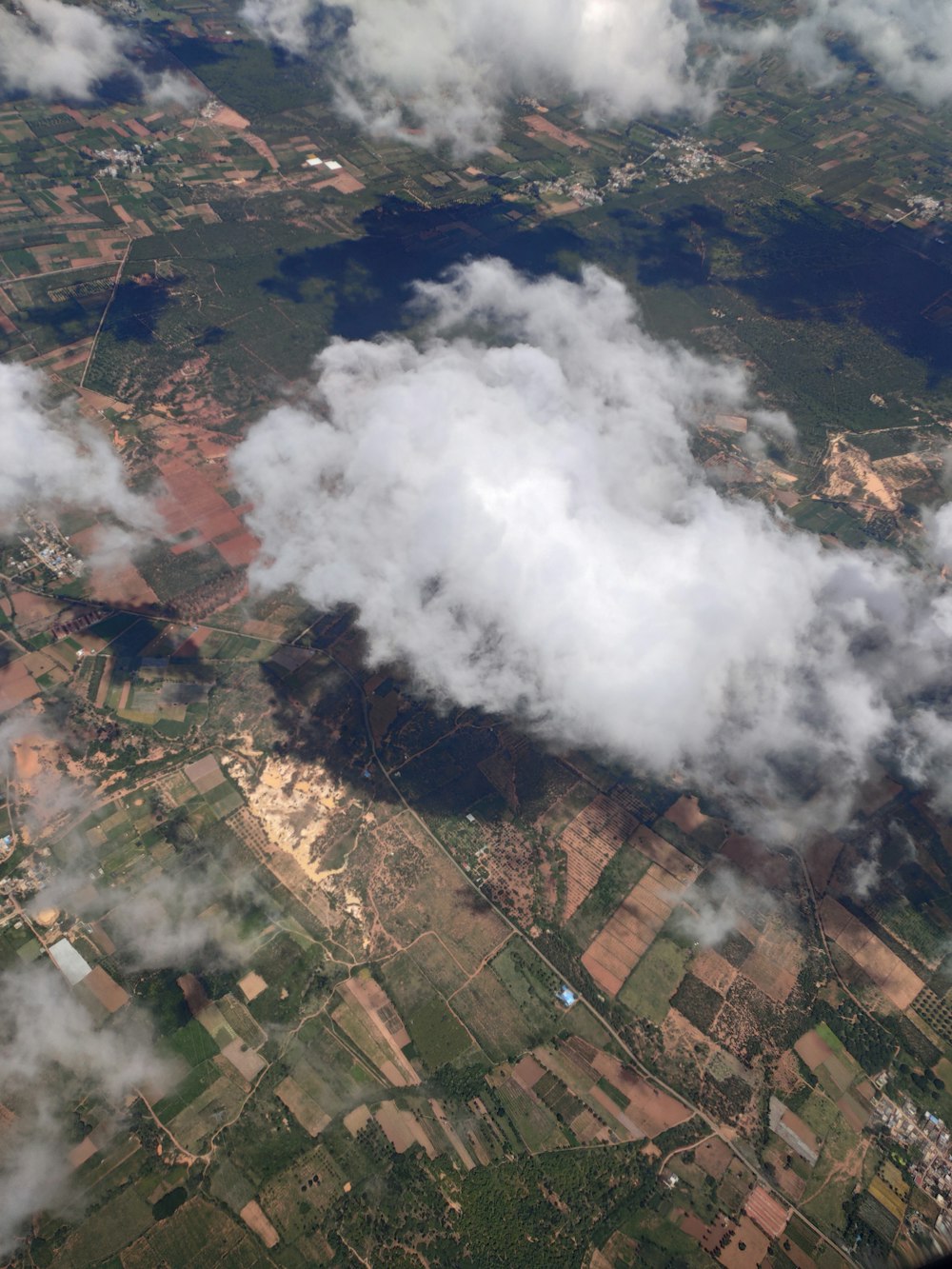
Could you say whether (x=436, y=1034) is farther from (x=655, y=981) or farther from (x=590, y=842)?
(x=590, y=842)

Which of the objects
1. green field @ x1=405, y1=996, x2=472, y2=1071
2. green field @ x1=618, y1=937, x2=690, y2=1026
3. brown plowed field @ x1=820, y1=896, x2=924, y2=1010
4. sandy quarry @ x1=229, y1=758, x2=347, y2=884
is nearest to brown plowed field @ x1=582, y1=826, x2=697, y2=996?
green field @ x1=618, y1=937, x2=690, y2=1026

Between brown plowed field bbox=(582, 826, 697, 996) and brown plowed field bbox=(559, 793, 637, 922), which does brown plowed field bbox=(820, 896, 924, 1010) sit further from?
brown plowed field bbox=(559, 793, 637, 922)

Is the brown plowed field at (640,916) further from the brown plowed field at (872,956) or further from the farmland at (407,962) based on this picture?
the brown plowed field at (872,956)

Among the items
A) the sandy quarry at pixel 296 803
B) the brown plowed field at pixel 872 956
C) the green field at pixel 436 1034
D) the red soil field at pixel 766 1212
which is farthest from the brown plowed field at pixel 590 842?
the red soil field at pixel 766 1212

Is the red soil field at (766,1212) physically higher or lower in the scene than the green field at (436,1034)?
higher

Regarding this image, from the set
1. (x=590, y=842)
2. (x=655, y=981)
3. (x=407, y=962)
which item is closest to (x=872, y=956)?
(x=655, y=981)

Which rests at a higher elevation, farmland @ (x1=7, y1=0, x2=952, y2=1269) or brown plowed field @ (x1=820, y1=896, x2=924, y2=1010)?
brown plowed field @ (x1=820, y1=896, x2=924, y2=1010)

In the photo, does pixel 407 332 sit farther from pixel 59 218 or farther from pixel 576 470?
pixel 59 218

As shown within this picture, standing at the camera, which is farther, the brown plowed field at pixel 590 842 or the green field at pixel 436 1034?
the brown plowed field at pixel 590 842

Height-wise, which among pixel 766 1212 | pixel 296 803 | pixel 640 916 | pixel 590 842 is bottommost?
pixel 296 803

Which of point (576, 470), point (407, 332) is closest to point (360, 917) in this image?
point (576, 470)

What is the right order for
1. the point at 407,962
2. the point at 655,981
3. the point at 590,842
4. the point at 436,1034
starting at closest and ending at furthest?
the point at 436,1034
the point at 407,962
the point at 655,981
the point at 590,842
